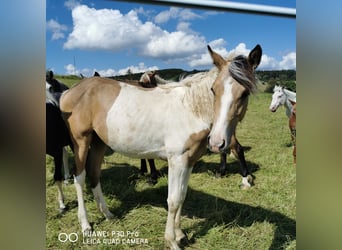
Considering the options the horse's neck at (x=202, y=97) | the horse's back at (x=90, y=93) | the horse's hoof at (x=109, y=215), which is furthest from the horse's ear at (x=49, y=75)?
the horse's hoof at (x=109, y=215)

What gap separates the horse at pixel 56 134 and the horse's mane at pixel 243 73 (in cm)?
96

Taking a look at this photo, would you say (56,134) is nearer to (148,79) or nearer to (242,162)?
(148,79)

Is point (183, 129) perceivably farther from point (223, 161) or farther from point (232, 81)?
point (223, 161)

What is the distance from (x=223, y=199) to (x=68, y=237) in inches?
41.9

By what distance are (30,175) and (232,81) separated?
1032 millimetres

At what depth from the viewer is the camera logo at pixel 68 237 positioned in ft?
5.18

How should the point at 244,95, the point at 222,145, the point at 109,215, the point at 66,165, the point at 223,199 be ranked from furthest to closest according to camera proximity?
the point at 223,199 → the point at 66,165 → the point at 109,215 → the point at 244,95 → the point at 222,145

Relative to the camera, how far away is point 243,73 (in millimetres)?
1523

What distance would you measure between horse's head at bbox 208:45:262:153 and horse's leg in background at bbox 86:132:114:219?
859 millimetres

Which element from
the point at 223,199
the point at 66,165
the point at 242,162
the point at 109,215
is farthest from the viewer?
the point at 242,162

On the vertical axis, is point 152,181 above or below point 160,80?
below

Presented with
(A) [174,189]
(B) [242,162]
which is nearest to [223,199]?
(B) [242,162]

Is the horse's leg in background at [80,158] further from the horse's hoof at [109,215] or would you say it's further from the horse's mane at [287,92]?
the horse's mane at [287,92]

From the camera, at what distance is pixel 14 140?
1132mm
